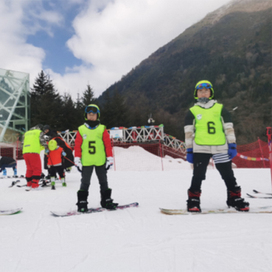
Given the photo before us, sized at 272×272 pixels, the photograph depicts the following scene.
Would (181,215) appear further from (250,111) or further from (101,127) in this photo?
(250,111)

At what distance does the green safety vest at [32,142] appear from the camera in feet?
19.9

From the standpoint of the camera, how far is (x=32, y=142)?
6117 millimetres

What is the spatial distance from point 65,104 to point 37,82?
4.91 metres

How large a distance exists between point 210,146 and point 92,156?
61.6 inches

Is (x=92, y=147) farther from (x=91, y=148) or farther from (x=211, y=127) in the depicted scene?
(x=211, y=127)

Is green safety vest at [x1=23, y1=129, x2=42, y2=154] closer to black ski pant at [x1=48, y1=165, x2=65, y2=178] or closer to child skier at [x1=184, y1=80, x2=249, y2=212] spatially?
black ski pant at [x1=48, y1=165, x2=65, y2=178]

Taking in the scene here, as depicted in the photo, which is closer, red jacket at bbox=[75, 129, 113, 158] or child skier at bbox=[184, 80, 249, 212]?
child skier at bbox=[184, 80, 249, 212]

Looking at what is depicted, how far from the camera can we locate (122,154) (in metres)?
18.7

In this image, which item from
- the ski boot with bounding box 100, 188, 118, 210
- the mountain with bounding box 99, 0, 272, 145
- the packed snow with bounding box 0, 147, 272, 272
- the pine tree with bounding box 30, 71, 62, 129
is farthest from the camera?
the mountain with bounding box 99, 0, 272, 145

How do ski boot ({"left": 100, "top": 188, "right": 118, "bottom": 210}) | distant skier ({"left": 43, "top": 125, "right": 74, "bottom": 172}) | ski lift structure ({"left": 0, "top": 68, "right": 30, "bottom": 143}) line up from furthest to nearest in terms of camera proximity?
1. ski lift structure ({"left": 0, "top": 68, "right": 30, "bottom": 143})
2. distant skier ({"left": 43, "top": 125, "right": 74, "bottom": 172})
3. ski boot ({"left": 100, "top": 188, "right": 118, "bottom": 210})

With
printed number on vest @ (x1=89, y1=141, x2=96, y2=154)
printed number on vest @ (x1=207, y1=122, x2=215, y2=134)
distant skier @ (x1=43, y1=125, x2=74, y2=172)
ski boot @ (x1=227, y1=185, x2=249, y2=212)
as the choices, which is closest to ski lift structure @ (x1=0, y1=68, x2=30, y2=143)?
distant skier @ (x1=43, y1=125, x2=74, y2=172)

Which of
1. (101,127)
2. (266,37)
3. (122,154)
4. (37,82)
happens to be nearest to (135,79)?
(266,37)

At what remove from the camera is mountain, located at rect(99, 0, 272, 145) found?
5506 cm

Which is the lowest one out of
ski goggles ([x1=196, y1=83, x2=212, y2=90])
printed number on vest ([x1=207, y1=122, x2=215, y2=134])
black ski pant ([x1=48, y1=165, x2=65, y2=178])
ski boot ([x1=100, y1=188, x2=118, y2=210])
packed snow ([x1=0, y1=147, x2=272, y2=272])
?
packed snow ([x1=0, y1=147, x2=272, y2=272])
